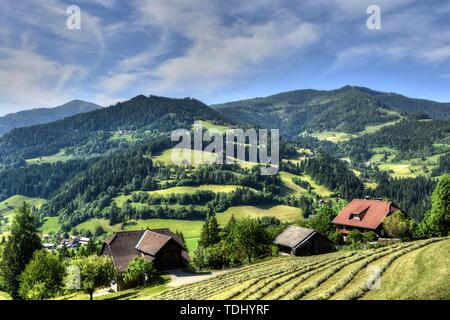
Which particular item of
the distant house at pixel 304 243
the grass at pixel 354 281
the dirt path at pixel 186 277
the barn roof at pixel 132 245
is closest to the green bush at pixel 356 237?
the distant house at pixel 304 243

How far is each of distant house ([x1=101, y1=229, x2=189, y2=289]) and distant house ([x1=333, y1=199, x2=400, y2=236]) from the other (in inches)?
1675

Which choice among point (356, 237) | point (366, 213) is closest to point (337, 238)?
point (356, 237)

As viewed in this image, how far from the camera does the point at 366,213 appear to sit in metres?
101

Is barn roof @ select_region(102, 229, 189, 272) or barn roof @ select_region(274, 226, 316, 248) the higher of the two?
barn roof @ select_region(274, 226, 316, 248)

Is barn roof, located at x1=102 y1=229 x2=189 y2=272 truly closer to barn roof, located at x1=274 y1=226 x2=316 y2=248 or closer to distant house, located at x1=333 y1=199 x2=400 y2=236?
barn roof, located at x1=274 y1=226 x2=316 y2=248

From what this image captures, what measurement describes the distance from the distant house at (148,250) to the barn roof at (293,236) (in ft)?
71.9

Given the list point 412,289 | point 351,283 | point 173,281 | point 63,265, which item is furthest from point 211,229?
point 412,289

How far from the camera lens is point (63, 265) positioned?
250 feet

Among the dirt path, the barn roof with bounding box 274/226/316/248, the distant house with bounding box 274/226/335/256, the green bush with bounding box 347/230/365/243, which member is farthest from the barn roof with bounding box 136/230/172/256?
the green bush with bounding box 347/230/365/243

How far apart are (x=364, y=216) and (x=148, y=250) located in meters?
54.9

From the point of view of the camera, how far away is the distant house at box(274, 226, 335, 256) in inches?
3260

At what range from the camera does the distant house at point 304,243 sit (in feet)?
272

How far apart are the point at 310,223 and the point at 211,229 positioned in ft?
84.9
